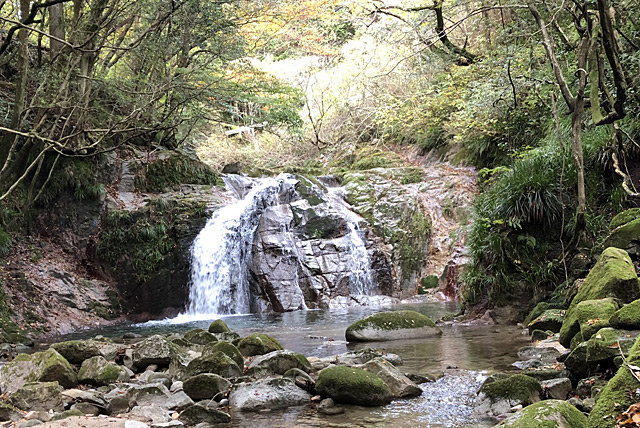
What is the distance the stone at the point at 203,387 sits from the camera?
478 cm

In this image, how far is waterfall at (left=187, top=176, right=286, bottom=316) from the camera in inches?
507

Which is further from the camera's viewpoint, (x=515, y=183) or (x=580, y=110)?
(x=515, y=183)

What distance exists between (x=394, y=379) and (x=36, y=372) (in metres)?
3.55

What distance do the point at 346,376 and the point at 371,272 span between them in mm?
9842

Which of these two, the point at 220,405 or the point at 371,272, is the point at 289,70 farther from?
the point at 220,405

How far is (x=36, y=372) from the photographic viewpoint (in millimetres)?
5113

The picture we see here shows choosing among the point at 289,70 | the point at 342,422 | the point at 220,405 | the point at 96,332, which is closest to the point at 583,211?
the point at 342,422

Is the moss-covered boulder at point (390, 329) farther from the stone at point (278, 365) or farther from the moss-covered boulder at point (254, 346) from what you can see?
the stone at point (278, 365)

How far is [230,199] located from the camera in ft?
49.6

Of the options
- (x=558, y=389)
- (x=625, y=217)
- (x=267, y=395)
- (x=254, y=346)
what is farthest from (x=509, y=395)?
(x=625, y=217)

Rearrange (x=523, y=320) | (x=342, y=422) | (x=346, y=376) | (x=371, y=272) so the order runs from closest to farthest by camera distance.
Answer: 1. (x=342, y=422)
2. (x=346, y=376)
3. (x=523, y=320)
4. (x=371, y=272)

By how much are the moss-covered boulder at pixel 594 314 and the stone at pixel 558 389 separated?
0.50m

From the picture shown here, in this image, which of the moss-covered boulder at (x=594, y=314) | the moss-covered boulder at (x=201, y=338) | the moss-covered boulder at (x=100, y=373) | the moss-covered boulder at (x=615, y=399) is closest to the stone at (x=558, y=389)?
the moss-covered boulder at (x=594, y=314)

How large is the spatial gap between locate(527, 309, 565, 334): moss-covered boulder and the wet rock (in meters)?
2.44
